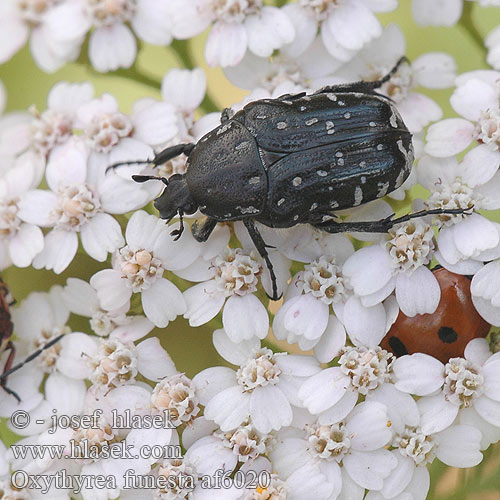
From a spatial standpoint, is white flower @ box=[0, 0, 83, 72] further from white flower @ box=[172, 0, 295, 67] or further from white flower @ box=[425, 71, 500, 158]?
white flower @ box=[425, 71, 500, 158]

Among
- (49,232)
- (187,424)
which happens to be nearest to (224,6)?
(49,232)

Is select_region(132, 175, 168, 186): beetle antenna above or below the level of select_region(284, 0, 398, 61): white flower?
below

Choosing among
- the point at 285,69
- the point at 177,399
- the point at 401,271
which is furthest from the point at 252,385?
the point at 285,69

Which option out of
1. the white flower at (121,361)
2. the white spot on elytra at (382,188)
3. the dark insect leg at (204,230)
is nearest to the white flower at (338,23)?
the white spot on elytra at (382,188)

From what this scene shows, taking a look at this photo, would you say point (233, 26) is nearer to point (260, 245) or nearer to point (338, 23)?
point (338, 23)

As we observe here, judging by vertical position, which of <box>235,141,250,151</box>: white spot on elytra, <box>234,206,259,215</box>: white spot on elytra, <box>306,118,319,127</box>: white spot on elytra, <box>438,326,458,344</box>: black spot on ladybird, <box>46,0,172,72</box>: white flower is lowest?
<box>438,326,458,344</box>: black spot on ladybird

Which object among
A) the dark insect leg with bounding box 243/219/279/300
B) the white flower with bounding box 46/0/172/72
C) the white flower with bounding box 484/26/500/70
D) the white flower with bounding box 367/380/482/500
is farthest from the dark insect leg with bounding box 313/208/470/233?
the white flower with bounding box 46/0/172/72

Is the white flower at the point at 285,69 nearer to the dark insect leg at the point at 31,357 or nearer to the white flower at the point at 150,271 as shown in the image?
the white flower at the point at 150,271
